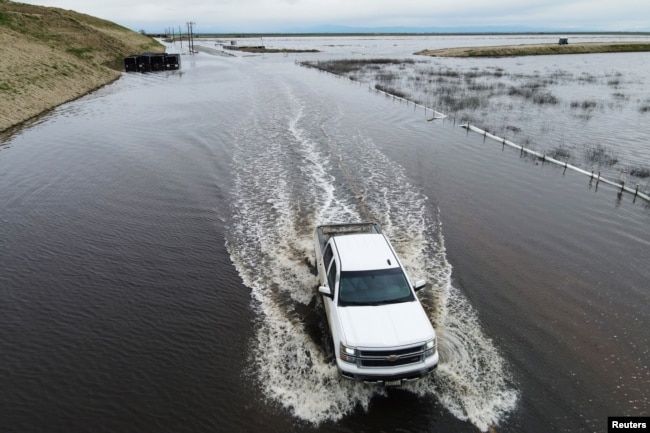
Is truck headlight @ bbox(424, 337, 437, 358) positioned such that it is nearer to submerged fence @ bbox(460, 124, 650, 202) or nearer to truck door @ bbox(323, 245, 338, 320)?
truck door @ bbox(323, 245, 338, 320)

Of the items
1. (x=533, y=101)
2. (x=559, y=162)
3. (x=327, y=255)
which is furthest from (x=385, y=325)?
(x=533, y=101)

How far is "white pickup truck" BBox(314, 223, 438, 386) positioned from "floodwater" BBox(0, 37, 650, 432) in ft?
2.87

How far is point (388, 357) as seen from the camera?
27.7 feet

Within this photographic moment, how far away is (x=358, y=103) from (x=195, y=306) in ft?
118

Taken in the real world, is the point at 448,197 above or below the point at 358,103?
below

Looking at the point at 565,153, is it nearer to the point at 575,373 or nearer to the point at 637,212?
the point at 637,212

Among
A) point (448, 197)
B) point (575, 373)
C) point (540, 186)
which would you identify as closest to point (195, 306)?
point (575, 373)

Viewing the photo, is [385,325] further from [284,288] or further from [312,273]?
[312,273]

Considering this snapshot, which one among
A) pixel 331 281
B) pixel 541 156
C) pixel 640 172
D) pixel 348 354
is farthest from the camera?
pixel 541 156

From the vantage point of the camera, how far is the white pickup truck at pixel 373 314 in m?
8.48

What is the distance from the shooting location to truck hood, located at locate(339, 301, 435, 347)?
8.55 m

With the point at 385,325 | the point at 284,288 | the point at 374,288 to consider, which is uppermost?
the point at 374,288

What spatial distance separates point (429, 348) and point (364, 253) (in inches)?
118

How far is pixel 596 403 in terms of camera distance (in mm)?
8867
